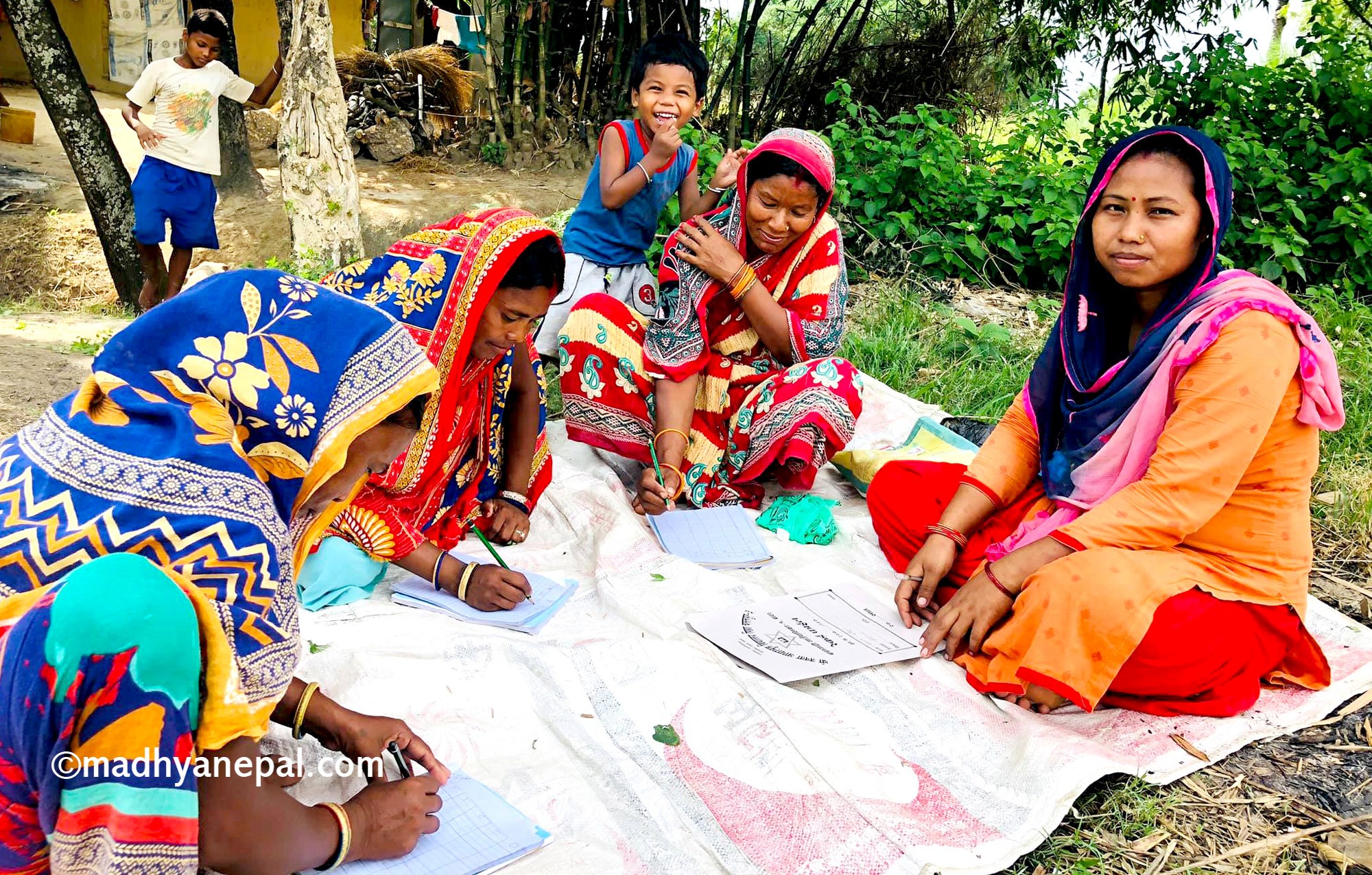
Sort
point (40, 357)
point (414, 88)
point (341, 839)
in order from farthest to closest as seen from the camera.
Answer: point (414, 88)
point (40, 357)
point (341, 839)

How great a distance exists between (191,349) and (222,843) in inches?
25.6

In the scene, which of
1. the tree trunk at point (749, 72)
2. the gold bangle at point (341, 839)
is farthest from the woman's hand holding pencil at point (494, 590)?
the tree trunk at point (749, 72)

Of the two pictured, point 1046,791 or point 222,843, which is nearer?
point 222,843

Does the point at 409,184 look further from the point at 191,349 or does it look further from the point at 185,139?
the point at 191,349

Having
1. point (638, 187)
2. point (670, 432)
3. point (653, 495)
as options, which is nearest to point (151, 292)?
point (638, 187)

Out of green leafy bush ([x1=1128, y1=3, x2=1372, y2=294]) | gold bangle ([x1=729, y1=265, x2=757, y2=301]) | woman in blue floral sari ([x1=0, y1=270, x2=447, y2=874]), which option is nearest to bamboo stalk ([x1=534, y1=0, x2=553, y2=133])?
green leafy bush ([x1=1128, y1=3, x2=1372, y2=294])

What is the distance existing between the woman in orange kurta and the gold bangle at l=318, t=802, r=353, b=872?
138cm

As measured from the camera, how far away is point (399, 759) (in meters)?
1.71

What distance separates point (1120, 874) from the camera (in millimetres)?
1882

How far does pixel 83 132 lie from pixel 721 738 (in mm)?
5335

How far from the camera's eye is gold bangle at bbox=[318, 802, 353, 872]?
5.01 feet

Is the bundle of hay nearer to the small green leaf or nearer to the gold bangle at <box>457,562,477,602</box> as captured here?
the gold bangle at <box>457,562,477,602</box>

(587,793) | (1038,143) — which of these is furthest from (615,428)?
(1038,143)

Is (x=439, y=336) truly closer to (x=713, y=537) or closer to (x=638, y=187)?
(x=713, y=537)
